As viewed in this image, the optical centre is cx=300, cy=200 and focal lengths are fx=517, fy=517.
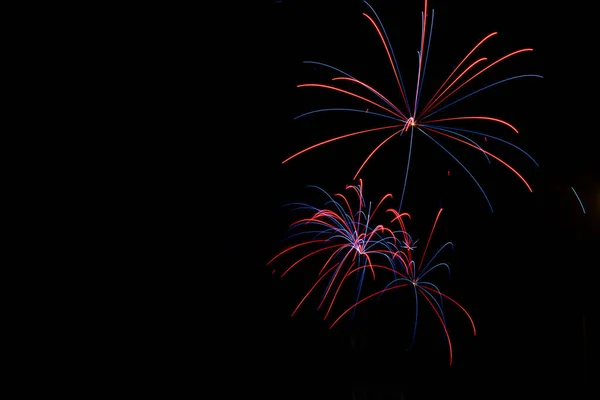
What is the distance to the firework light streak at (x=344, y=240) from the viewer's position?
5215mm

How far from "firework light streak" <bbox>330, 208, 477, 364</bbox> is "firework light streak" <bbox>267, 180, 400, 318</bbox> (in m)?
0.10

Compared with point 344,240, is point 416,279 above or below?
below

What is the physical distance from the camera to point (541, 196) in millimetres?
5582

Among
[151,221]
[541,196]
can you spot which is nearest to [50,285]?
[151,221]

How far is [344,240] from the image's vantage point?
5488 millimetres

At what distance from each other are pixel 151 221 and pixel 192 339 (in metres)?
1.31

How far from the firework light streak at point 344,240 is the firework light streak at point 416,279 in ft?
0.33

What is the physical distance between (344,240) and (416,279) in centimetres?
84

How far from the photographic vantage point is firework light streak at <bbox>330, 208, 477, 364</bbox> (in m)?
5.22

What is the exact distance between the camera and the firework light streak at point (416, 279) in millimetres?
5223

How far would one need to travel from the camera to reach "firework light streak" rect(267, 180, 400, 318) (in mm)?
5215

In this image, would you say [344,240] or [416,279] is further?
[344,240]

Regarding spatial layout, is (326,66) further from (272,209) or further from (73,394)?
(73,394)

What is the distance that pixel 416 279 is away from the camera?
5.25 meters
